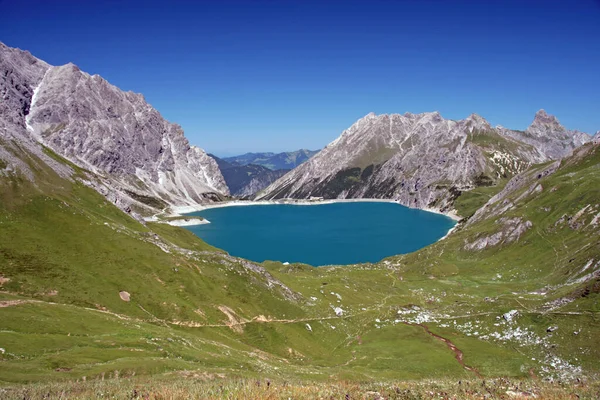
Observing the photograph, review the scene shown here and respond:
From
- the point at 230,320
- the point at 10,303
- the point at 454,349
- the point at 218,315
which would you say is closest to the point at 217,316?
the point at 218,315

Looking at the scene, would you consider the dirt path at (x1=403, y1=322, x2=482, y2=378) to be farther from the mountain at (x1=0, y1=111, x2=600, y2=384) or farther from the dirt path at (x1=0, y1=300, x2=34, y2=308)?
the dirt path at (x1=0, y1=300, x2=34, y2=308)

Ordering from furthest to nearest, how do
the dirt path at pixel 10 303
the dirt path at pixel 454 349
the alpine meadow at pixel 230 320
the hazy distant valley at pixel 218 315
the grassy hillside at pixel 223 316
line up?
the dirt path at pixel 454 349
the dirt path at pixel 10 303
the grassy hillside at pixel 223 316
the hazy distant valley at pixel 218 315
the alpine meadow at pixel 230 320

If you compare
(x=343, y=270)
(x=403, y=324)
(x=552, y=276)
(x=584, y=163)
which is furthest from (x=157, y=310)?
(x=584, y=163)

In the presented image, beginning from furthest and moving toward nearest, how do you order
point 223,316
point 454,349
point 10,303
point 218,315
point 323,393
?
point 454,349 → point 223,316 → point 218,315 → point 10,303 → point 323,393

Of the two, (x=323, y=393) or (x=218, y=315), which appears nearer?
(x=323, y=393)

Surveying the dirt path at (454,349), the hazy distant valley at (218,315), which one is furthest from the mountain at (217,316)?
the dirt path at (454,349)

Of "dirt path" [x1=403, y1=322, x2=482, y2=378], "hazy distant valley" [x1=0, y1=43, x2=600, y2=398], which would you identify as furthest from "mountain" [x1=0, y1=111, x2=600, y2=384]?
"dirt path" [x1=403, y1=322, x2=482, y2=378]

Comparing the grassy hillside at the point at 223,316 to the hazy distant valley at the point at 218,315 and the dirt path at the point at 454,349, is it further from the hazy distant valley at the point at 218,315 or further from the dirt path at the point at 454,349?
the dirt path at the point at 454,349

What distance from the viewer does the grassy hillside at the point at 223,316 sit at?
3844 cm

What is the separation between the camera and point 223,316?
62.8 m

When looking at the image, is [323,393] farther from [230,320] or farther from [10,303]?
[230,320]

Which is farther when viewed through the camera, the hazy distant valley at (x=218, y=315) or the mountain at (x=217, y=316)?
the hazy distant valley at (x=218, y=315)

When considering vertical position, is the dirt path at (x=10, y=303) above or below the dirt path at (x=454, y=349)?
above

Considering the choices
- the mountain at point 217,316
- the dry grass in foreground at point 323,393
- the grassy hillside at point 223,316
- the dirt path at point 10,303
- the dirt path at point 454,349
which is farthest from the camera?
the dirt path at point 454,349
